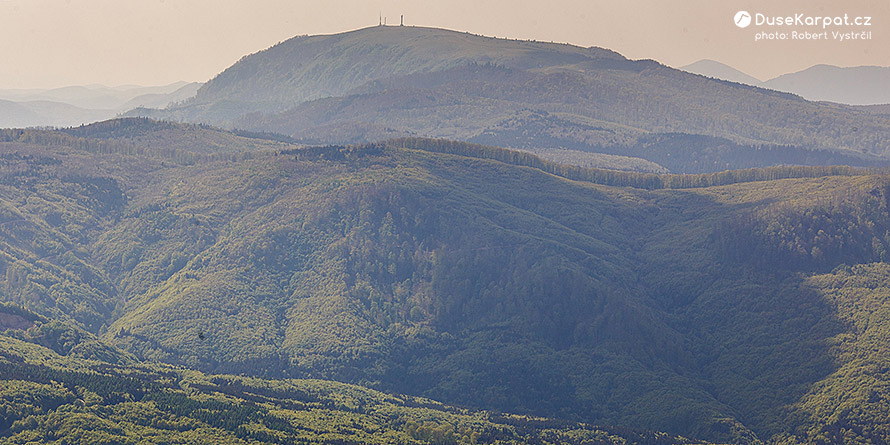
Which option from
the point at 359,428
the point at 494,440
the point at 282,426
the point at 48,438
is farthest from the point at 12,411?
the point at 494,440

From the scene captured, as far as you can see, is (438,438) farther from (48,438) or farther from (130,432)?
(48,438)

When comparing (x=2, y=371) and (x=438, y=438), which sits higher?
(x=2, y=371)

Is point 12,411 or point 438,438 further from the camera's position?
point 438,438

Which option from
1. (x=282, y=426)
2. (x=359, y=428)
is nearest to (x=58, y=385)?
(x=282, y=426)

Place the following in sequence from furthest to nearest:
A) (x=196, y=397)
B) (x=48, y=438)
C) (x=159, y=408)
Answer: (x=196, y=397), (x=159, y=408), (x=48, y=438)

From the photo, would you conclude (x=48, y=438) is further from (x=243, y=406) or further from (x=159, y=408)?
(x=243, y=406)

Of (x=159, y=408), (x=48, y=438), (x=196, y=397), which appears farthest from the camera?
(x=196, y=397)

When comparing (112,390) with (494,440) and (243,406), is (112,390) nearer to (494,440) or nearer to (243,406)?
(243,406)

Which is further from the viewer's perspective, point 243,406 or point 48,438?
point 243,406
